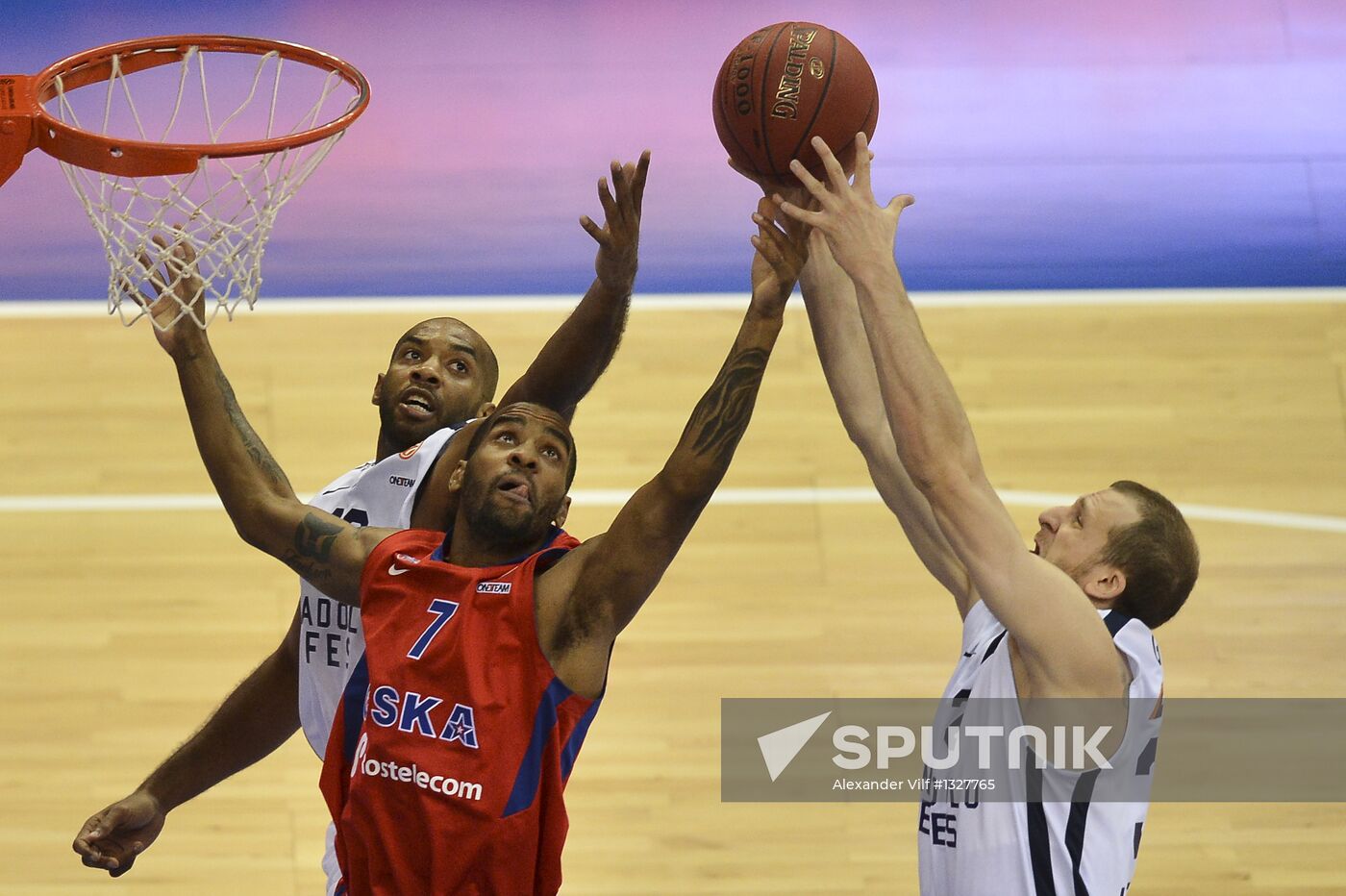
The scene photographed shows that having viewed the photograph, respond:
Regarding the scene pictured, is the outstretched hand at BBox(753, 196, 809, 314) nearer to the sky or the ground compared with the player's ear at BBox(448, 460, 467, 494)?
nearer to the sky

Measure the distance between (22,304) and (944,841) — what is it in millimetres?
5948

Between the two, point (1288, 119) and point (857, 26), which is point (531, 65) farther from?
point (1288, 119)

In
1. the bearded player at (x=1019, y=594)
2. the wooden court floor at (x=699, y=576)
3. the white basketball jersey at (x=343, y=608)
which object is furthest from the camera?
the wooden court floor at (x=699, y=576)

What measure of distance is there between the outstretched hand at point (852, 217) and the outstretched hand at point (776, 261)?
5 cm

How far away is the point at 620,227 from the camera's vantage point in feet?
12.5

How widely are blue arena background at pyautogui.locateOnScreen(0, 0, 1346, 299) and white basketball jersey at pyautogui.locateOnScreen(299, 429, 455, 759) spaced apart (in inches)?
147

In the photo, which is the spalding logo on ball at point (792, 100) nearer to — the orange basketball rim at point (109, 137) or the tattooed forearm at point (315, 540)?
the orange basketball rim at point (109, 137)

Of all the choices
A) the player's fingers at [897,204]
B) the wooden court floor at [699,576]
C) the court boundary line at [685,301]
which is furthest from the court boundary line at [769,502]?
the player's fingers at [897,204]

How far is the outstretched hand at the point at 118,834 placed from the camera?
148 inches

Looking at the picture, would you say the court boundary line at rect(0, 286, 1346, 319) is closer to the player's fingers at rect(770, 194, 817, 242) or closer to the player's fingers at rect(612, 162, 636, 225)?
the player's fingers at rect(612, 162, 636, 225)

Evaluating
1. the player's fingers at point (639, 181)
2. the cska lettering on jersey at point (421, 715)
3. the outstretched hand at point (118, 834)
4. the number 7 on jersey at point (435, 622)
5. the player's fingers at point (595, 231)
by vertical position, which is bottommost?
the outstretched hand at point (118, 834)

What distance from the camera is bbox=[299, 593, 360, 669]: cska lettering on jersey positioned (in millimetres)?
3740

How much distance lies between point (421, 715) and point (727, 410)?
83cm

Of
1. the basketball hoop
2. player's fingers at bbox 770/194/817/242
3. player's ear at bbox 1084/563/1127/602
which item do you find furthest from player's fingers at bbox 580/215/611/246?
player's ear at bbox 1084/563/1127/602
